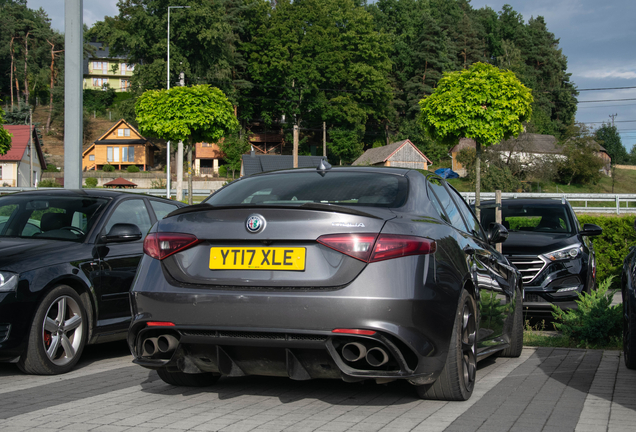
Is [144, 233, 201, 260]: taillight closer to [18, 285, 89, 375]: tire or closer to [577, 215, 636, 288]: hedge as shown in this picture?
[18, 285, 89, 375]: tire

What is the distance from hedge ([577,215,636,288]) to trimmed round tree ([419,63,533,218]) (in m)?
3.64

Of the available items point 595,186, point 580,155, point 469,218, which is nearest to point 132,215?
point 469,218

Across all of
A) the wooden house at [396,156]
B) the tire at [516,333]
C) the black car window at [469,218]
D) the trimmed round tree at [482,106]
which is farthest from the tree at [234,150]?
the black car window at [469,218]

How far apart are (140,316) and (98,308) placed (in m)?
2.17

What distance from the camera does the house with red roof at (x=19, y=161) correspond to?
69.9 meters

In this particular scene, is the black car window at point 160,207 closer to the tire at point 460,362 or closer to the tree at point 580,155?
the tire at point 460,362

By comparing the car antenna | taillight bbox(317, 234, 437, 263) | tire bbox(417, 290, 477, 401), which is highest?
the car antenna

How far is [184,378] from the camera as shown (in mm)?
4652

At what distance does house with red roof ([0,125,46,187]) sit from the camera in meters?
69.9

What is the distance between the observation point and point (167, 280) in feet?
12.8

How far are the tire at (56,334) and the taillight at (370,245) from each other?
2804 mm

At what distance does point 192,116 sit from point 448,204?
23925 millimetres

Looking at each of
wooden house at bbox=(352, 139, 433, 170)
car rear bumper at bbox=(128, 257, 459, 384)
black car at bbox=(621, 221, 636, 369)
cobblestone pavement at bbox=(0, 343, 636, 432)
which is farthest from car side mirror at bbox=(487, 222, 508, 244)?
wooden house at bbox=(352, 139, 433, 170)

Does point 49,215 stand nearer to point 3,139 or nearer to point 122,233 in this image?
point 122,233
